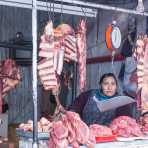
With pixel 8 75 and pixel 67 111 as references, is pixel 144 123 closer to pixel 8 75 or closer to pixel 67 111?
pixel 67 111

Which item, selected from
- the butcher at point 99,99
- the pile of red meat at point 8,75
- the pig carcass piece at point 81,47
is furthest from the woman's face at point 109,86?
the pile of red meat at point 8,75

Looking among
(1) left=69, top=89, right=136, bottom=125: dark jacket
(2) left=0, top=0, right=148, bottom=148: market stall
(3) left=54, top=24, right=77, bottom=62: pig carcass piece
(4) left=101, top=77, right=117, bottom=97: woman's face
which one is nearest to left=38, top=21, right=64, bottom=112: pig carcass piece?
(2) left=0, top=0, right=148, bottom=148: market stall

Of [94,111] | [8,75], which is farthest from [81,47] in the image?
[8,75]

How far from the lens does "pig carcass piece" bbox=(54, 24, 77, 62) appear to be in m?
5.35

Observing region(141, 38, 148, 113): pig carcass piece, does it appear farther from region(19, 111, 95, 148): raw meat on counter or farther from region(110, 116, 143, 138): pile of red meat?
region(19, 111, 95, 148): raw meat on counter

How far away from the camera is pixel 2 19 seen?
360 inches

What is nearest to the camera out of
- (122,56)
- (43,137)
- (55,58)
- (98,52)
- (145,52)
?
(43,137)

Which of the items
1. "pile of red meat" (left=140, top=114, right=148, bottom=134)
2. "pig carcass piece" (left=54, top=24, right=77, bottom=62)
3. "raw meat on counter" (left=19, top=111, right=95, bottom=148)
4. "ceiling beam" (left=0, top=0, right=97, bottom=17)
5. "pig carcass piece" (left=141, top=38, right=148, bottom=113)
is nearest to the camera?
"raw meat on counter" (left=19, top=111, right=95, bottom=148)

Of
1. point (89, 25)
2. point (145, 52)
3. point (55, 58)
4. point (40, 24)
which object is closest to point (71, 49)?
point (55, 58)

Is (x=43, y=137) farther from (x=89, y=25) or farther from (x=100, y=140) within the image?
(x=89, y=25)

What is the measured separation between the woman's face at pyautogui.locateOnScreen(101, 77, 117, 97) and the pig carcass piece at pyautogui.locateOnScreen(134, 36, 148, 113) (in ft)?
1.03

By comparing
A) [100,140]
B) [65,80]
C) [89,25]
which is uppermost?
[89,25]

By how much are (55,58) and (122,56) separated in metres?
2.68

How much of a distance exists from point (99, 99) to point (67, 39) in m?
0.94
